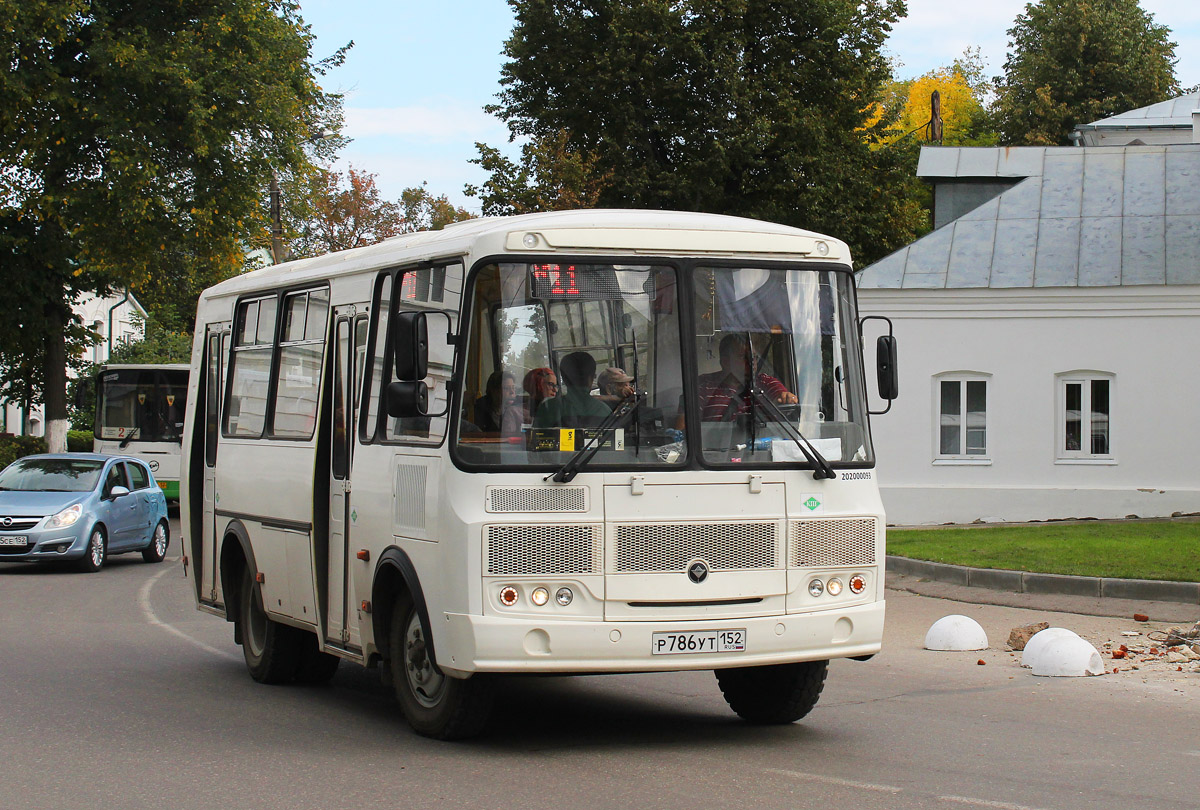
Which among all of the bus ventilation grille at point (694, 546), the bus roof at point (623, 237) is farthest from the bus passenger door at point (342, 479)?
the bus ventilation grille at point (694, 546)

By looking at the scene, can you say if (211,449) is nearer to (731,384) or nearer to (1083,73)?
(731,384)

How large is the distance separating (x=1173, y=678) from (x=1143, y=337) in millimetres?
18358

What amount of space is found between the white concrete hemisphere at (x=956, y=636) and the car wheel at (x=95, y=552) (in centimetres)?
1238

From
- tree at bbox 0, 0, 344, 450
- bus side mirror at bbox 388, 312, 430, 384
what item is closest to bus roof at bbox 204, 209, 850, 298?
bus side mirror at bbox 388, 312, 430, 384

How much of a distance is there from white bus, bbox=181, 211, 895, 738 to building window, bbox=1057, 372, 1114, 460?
21167mm

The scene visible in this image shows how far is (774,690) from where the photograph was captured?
8734 mm

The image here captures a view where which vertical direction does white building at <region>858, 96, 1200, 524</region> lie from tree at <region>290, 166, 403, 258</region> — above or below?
below

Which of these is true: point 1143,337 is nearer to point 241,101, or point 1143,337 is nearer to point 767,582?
point 241,101

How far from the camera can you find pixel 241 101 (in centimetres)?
3269

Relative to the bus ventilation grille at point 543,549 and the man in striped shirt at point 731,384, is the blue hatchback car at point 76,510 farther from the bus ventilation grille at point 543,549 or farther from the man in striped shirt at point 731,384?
the man in striped shirt at point 731,384

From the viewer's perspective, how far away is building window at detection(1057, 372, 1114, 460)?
1121 inches

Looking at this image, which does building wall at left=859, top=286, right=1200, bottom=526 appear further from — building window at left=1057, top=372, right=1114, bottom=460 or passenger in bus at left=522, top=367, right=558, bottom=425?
passenger in bus at left=522, top=367, right=558, bottom=425

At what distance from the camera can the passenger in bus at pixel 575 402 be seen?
25.5 feet

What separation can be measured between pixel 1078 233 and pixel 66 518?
761 inches
